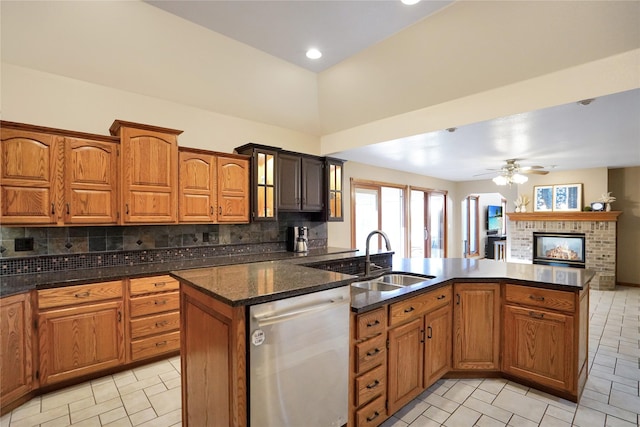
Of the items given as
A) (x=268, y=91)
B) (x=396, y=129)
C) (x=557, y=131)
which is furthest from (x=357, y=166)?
(x=557, y=131)

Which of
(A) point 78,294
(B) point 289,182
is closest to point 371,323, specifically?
(A) point 78,294

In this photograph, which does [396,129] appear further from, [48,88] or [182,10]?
[48,88]

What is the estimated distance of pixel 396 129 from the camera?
391cm

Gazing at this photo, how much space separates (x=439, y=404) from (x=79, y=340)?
297cm

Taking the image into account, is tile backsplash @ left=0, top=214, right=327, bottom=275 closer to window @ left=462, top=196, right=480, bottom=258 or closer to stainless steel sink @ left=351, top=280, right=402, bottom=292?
stainless steel sink @ left=351, top=280, right=402, bottom=292

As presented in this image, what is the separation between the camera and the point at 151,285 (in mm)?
2918

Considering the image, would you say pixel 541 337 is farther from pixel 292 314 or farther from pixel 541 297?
pixel 292 314

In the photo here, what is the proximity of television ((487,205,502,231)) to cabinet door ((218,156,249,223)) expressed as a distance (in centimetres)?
908

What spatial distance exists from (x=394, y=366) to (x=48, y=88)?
377cm

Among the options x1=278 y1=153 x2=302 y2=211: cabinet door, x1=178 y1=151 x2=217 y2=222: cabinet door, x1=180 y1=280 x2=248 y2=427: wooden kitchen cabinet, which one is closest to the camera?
x1=180 y1=280 x2=248 y2=427: wooden kitchen cabinet

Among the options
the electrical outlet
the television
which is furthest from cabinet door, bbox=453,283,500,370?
the television

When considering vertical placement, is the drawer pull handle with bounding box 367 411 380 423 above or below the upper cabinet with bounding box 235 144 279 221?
below

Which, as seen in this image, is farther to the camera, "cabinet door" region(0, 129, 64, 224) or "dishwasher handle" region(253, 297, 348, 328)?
"cabinet door" region(0, 129, 64, 224)

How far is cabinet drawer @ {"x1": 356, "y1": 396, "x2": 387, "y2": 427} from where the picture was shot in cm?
185
